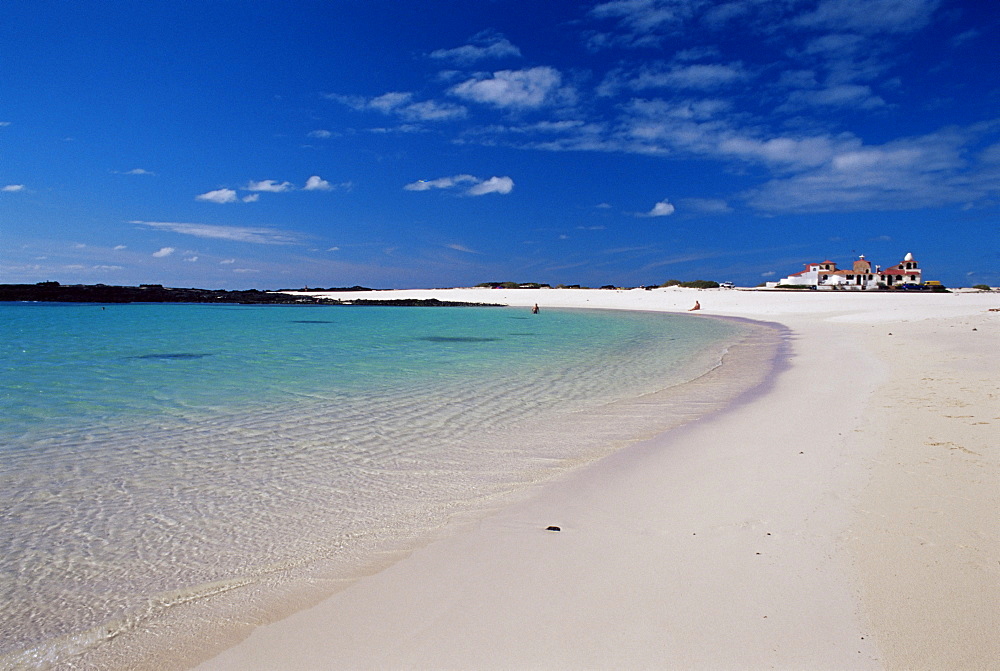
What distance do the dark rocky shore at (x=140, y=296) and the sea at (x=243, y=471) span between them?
1988 inches

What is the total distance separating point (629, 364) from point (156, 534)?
426 inches

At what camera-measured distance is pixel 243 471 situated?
505 centimetres

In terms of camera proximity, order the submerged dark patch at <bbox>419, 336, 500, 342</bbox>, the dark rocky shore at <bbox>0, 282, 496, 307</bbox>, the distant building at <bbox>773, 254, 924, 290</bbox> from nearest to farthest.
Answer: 1. the submerged dark patch at <bbox>419, 336, 500, 342</bbox>
2. the dark rocky shore at <bbox>0, 282, 496, 307</bbox>
3. the distant building at <bbox>773, 254, 924, 290</bbox>

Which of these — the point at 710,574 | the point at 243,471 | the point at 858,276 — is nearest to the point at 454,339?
the point at 243,471

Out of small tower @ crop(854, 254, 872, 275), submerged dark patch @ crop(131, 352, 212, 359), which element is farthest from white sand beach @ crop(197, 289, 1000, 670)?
small tower @ crop(854, 254, 872, 275)

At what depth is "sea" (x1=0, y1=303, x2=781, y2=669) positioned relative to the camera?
9.23 feet

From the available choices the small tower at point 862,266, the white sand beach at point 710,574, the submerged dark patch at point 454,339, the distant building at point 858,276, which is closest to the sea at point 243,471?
the white sand beach at point 710,574

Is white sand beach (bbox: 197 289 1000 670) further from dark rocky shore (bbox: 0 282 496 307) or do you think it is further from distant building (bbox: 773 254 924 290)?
distant building (bbox: 773 254 924 290)

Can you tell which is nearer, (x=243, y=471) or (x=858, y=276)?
(x=243, y=471)

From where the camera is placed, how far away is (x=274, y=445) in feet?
19.5

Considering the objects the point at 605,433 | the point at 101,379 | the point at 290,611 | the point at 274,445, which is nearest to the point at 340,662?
the point at 290,611

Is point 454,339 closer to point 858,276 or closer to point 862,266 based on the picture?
point 858,276

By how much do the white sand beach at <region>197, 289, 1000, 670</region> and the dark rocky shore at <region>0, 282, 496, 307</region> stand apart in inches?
2207

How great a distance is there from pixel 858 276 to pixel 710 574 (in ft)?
317
